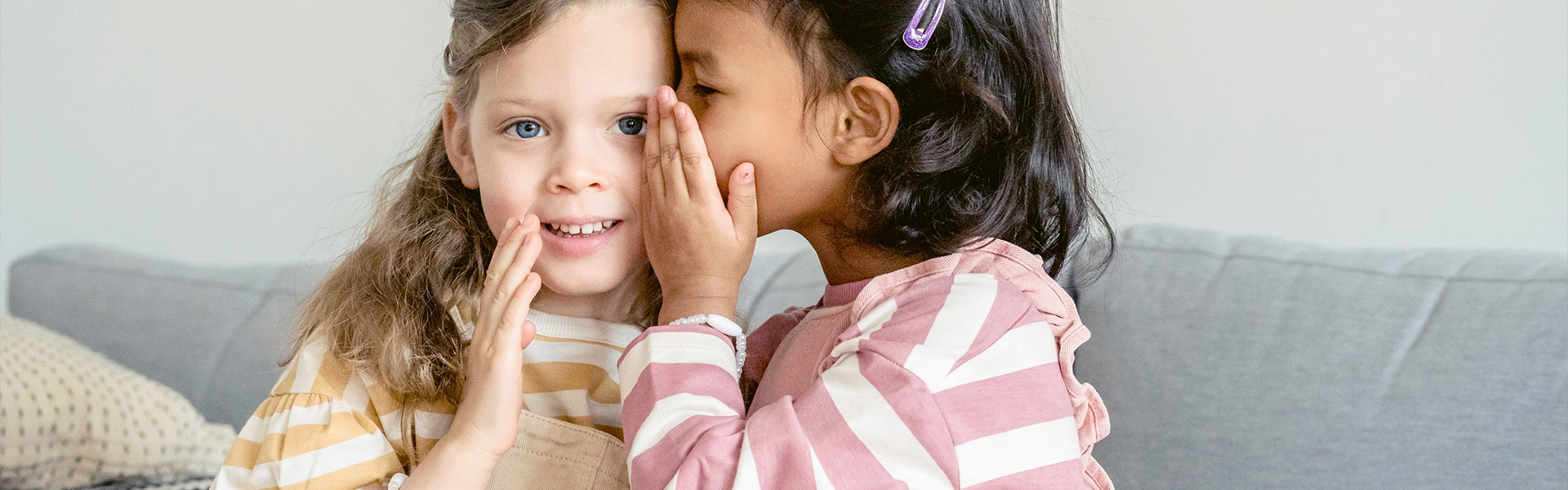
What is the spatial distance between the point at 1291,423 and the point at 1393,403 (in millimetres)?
99

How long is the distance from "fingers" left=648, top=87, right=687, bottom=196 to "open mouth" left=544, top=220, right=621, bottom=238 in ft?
0.25

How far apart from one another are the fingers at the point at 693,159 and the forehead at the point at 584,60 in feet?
0.19

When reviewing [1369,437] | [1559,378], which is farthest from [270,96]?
[1559,378]

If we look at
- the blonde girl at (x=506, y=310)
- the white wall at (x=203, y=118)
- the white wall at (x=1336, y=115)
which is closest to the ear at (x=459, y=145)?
the blonde girl at (x=506, y=310)

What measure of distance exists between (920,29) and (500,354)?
40cm

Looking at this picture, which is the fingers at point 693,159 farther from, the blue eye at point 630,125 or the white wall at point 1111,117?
the white wall at point 1111,117

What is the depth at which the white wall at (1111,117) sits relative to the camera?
1448mm

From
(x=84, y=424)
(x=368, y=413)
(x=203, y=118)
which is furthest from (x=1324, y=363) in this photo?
(x=203, y=118)

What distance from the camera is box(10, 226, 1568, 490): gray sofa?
1.08m

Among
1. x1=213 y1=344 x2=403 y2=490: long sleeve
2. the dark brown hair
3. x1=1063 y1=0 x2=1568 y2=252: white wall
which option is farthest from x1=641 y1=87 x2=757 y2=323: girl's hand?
x1=1063 y1=0 x2=1568 y2=252: white wall

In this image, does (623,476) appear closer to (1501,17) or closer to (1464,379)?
(1464,379)

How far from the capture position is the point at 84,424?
144cm

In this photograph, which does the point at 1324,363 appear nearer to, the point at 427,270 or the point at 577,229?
the point at 577,229

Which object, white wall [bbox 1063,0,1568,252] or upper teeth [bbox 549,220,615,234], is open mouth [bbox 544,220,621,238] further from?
white wall [bbox 1063,0,1568,252]
